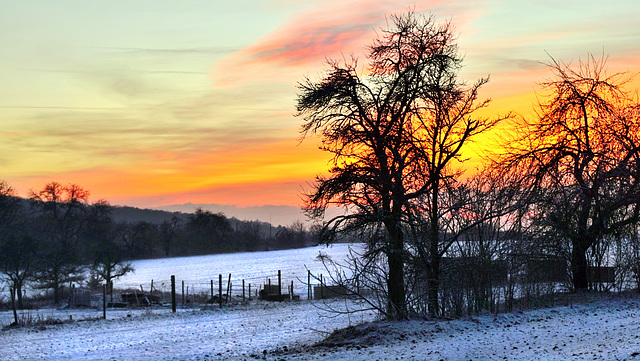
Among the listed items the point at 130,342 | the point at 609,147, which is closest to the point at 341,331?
the point at 130,342

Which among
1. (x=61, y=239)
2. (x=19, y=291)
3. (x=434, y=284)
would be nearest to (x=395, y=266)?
(x=434, y=284)

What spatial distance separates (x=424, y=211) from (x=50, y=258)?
148ft

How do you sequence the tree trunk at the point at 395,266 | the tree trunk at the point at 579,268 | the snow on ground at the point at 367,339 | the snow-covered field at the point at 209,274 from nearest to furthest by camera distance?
1. the snow on ground at the point at 367,339
2. the tree trunk at the point at 395,266
3. the tree trunk at the point at 579,268
4. the snow-covered field at the point at 209,274

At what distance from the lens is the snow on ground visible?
13.1 meters

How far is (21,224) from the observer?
68375 mm

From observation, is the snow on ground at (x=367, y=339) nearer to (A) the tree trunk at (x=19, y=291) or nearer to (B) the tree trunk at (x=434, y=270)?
(B) the tree trunk at (x=434, y=270)

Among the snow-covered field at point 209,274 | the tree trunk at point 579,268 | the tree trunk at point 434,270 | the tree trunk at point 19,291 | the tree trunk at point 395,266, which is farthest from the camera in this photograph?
the snow-covered field at point 209,274

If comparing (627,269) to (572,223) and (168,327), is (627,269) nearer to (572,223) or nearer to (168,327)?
(572,223)

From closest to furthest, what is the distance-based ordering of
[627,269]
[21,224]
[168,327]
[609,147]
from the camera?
1. [627,269]
2. [609,147]
3. [168,327]
4. [21,224]

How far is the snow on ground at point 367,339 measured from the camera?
516 inches

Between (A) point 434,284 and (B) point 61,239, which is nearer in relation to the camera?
(A) point 434,284

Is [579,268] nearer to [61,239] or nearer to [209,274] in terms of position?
[61,239]

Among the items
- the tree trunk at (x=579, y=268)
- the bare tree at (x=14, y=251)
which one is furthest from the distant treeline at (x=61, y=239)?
the tree trunk at (x=579, y=268)

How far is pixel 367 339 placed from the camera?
51.5ft
